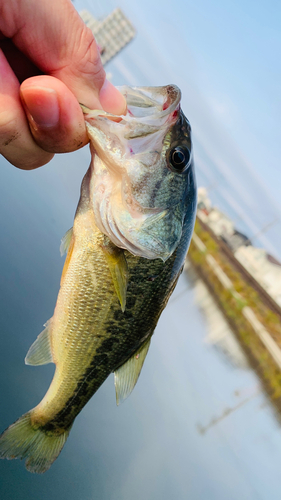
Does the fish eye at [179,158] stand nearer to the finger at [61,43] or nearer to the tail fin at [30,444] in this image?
the finger at [61,43]

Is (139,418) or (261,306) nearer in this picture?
(139,418)

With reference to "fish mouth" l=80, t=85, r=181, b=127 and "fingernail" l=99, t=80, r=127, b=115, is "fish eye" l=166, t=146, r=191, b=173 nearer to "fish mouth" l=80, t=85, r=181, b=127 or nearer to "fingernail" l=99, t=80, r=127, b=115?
"fish mouth" l=80, t=85, r=181, b=127

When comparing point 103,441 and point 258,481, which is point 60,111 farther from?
point 258,481

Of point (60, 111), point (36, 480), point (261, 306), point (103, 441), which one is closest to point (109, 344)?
point (60, 111)

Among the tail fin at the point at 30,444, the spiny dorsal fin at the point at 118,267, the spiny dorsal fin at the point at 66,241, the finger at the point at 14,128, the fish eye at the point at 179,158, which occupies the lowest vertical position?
the tail fin at the point at 30,444

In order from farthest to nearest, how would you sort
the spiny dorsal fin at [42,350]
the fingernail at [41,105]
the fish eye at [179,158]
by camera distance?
the spiny dorsal fin at [42,350] → the fish eye at [179,158] → the fingernail at [41,105]

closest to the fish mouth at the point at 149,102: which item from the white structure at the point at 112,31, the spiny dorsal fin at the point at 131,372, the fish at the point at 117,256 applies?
the fish at the point at 117,256
